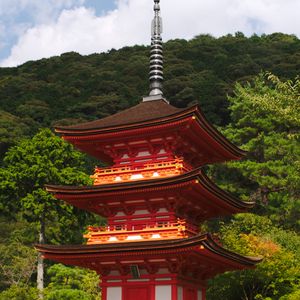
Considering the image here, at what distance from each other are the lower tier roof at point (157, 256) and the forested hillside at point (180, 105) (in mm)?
4847

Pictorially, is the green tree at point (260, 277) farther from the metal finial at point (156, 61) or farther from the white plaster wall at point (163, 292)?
the metal finial at point (156, 61)

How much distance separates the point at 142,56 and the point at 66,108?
63.4 ft

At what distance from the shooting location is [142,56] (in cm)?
8794

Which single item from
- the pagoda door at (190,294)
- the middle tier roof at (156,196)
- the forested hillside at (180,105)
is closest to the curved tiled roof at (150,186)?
the middle tier roof at (156,196)

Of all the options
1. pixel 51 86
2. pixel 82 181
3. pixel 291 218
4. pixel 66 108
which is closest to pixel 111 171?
pixel 82 181

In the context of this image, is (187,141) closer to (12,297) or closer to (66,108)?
(12,297)

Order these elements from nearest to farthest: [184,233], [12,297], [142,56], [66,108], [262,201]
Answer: [184,233] < [12,297] < [262,201] < [66,108] < [142,56]

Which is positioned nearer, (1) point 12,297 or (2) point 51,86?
(1) point 12,297

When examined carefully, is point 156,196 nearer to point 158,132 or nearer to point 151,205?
point 151,205

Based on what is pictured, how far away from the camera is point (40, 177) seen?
3931cm

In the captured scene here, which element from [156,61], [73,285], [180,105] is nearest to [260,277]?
[156,61]

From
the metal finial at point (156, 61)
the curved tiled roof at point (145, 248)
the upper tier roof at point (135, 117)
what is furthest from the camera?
the metal finial at point (156, 61)

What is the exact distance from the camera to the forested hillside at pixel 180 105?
88.1 ft

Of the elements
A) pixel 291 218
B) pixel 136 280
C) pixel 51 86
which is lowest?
pixel 136 280
